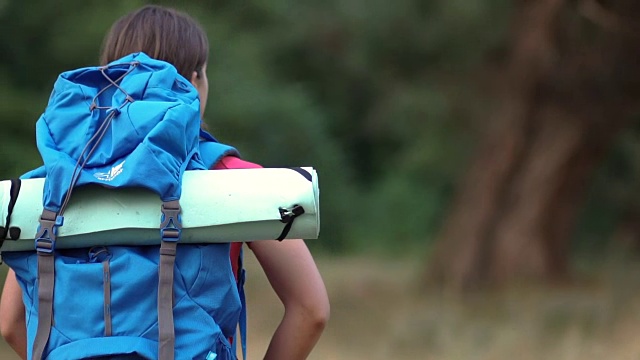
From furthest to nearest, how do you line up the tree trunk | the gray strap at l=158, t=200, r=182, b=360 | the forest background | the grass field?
the tree trunk
the grass field
the forest background
the gray strap at l=158, t=200, r=182, b=360

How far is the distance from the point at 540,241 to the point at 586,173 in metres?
0.57

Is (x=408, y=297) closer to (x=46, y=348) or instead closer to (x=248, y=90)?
(x=248, y=90)

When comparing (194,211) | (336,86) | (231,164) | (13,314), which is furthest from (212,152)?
(336,86)

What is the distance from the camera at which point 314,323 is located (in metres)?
1.69

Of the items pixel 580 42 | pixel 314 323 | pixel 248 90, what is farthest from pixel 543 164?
pixel 314 323

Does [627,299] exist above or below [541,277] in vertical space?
above

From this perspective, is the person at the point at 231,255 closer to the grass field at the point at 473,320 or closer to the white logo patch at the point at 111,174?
the white logo patch at the point at 111,174

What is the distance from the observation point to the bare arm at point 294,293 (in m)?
1.64

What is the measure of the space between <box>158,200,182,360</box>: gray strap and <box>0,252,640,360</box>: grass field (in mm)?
4226

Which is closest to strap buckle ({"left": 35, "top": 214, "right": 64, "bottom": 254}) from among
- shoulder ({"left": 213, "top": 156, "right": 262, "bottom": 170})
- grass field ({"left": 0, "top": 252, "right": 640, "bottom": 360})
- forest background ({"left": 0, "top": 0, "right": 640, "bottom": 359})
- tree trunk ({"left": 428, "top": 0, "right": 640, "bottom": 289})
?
shoulder ({"left": 213, "top": 156, "right": 262, "bottom": 170})

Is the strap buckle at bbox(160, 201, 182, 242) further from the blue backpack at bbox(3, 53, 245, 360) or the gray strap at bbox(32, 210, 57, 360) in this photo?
the gray strap at bbox(32, 210, 57, 360)

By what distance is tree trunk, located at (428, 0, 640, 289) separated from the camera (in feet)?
23.5

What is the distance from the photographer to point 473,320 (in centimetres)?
658

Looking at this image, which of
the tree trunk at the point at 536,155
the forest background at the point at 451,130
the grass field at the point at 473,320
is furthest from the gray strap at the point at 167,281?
the tree trunk at the point at 536,155
